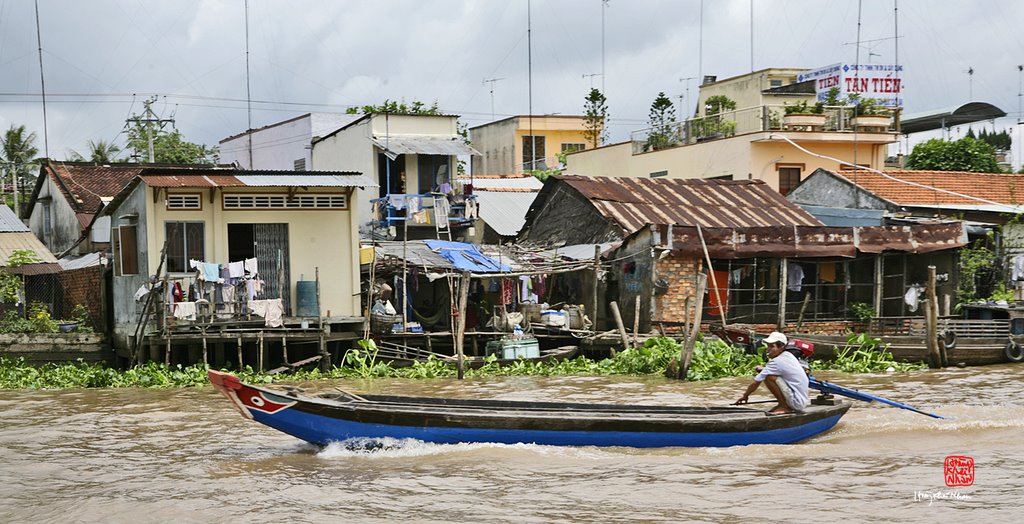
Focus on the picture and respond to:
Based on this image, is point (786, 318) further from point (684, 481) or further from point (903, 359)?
point (684, 481)

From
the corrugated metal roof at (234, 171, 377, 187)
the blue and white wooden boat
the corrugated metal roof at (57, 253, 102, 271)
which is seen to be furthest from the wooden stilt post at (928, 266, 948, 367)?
the corrugated metal roof at (57, 253, 102, 271)

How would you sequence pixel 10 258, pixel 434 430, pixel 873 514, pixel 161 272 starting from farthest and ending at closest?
pixel 10 258
pixel 161 272
pixel 434 430
pixel 873 514

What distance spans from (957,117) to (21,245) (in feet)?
96.2

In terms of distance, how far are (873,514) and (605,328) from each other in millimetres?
13645

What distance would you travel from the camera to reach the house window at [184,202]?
19.2m

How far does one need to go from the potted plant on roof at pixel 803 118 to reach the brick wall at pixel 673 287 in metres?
8.74

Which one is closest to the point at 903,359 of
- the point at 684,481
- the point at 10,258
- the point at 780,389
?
the point at 780,389

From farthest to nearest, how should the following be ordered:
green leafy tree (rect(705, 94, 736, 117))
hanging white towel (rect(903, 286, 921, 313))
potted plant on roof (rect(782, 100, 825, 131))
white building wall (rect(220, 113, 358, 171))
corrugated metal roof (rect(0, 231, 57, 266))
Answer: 1. green leafy tree (rect(705, 94, 736, 117))
2. white building wall (rect(220, 113, 358, 171))
3. potted plant on roof (rect(782, 100, 825, 131))
4. corrugated metal roof (rect(0, 231, 57, 266))
5. hanging white towel (rect(903, 286, 921, 313))

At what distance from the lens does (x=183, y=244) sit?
1916 cm

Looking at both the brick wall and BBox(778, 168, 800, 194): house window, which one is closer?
the brick wall

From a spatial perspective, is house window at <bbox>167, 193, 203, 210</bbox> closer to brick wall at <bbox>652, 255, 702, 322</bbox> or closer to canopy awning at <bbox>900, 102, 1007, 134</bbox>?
brick wall at <bbox>652, 255, 702, 322</bbox>

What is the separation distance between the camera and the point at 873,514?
9000 millimetres

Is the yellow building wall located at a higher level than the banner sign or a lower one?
lower

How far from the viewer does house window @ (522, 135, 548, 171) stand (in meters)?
38.7
